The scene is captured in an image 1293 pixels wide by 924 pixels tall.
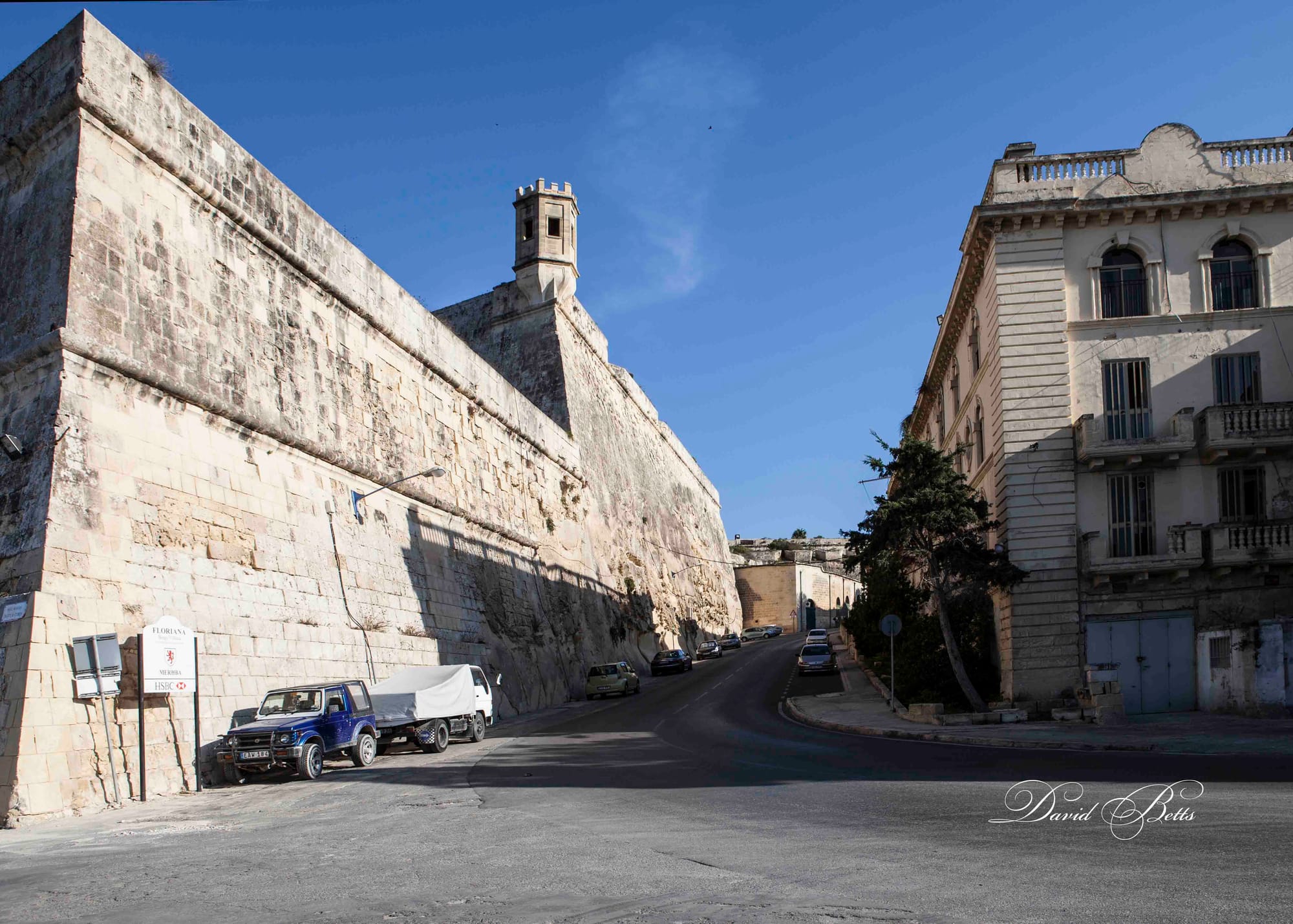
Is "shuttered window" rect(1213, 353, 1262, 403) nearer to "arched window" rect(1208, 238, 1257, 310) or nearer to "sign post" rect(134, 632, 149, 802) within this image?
"arched window" rect(1208, 238, 1257, 310)

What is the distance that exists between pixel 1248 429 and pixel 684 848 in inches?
846

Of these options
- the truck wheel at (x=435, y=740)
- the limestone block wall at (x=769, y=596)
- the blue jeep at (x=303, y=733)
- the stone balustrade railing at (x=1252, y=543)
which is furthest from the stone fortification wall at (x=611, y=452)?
the stone balustrade railing at (x=1252, y=543)

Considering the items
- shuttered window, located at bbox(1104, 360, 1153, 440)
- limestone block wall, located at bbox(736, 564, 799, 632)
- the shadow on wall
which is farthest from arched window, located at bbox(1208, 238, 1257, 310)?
limestone block wall, located at bbox(736, 564, 799, 632)

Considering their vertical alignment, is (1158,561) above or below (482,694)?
above

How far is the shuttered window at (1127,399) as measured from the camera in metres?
25.7

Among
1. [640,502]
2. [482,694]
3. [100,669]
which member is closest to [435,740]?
[482,694]

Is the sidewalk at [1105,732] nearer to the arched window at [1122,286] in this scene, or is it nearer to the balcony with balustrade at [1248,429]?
the balcony with balustrade at [1248,429]

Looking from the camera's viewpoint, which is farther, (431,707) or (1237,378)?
(1237,378)

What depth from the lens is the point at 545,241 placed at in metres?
47.9

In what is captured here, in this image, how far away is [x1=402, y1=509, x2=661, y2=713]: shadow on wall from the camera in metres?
29.4

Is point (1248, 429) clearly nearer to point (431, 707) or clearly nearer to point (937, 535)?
point (937, 535)

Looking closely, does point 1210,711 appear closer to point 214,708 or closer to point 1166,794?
point 1166,794

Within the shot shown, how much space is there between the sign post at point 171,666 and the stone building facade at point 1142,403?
729 inches

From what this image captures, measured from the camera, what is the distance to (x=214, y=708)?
1766 centimetres
